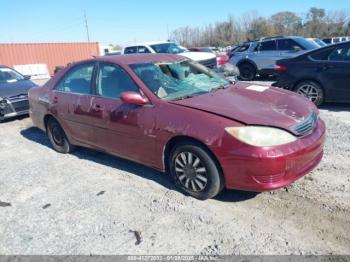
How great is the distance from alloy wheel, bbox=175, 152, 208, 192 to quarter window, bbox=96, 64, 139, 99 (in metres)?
1.03

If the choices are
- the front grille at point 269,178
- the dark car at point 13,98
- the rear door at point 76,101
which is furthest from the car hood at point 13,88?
the front grille at point 269,178

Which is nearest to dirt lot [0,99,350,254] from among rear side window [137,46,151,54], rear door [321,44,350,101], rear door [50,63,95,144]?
rear door [50,63,95,144]

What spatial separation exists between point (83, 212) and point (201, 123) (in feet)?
Result: 5.32

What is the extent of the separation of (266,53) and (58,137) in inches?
349

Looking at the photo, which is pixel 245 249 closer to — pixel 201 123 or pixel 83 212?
pixel 201 123

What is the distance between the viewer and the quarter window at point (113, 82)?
416 centimetres

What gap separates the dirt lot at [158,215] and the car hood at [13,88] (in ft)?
13.4

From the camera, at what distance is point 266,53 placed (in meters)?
12.1

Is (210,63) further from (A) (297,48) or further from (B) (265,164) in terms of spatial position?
(B) (265,164)

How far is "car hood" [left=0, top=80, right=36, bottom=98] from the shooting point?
27.3 ft

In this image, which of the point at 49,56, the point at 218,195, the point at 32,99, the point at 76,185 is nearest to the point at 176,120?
the point at 218,195

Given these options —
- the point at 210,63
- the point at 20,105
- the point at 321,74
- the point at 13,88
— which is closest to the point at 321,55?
the point at 321,74

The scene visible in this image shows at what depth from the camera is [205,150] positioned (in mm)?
3420

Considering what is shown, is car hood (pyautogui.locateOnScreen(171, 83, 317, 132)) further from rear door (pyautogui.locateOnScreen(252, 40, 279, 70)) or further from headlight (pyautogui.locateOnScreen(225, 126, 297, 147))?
rear door (pyautogui.locateOnScreen(252, 40, 279, 70))
